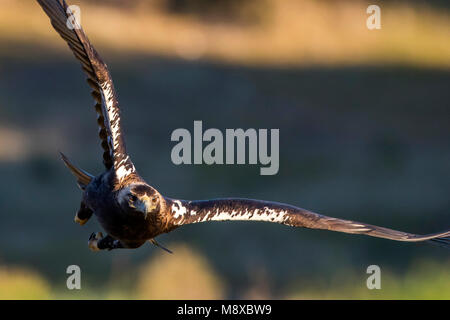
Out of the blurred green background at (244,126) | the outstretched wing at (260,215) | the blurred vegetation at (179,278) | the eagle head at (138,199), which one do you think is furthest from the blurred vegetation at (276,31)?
the eagle head at (138,199)

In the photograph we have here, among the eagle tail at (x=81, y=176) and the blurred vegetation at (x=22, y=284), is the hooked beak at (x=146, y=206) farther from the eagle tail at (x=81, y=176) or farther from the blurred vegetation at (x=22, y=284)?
the blurred vegetation at (x=22, y=284)

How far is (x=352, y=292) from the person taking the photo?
12133mm

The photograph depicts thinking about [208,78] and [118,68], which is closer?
[118,68]

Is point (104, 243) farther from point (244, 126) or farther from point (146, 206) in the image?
point (244, 126)

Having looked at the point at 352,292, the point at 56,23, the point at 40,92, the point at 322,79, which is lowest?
Answer: the point at 352,292

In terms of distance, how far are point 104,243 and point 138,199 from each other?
0.77 metres

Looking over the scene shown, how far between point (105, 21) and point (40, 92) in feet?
5.66

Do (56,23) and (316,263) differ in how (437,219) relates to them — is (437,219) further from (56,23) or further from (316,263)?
(56,23)

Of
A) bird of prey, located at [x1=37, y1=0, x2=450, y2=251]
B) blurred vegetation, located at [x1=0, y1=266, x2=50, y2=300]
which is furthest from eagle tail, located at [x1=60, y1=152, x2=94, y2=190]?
blurred vegetation, located at [x1=0, y1=266, x2=50, y2=300]

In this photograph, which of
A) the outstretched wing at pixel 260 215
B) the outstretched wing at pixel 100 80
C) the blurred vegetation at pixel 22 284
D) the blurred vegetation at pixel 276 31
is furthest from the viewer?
the blurred vegetation at pixel 276 31

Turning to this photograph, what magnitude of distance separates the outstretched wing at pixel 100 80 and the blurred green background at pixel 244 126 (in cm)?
377

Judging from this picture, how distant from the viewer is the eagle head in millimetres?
6406

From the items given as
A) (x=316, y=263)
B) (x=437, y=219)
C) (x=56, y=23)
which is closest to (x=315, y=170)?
(x=437, y=219)

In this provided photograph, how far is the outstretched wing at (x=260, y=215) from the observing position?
22.2ft
